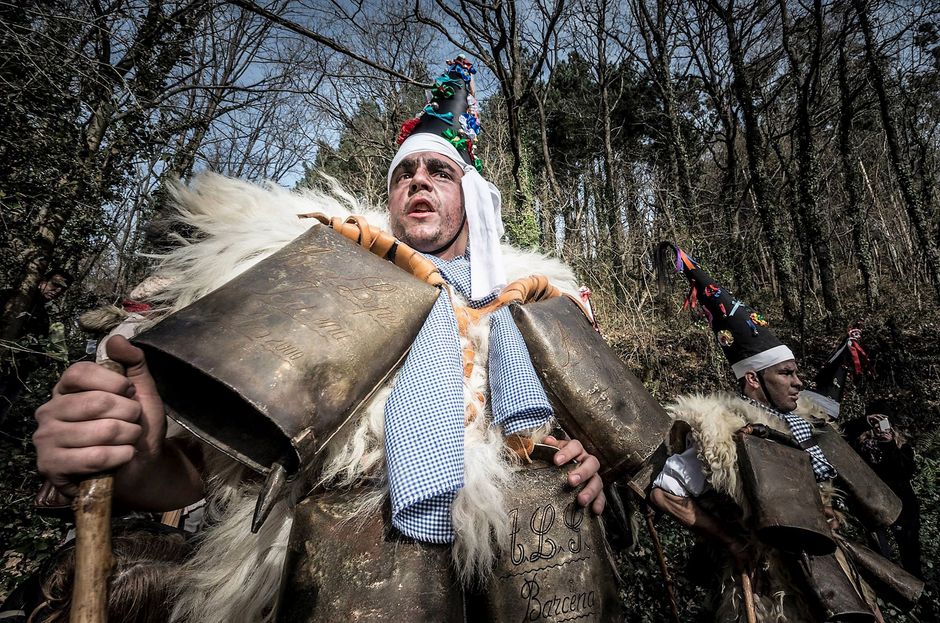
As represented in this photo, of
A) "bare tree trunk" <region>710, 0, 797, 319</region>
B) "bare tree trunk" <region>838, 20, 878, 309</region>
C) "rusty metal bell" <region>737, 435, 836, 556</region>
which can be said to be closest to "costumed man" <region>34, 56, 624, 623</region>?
"rusty metal bell" <region>737, 435, 836, 556</region>

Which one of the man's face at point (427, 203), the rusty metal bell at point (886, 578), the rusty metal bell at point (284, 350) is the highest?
the man's face at point (427, 203)

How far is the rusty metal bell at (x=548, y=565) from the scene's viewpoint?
0.94m

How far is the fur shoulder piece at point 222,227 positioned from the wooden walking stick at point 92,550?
461mm

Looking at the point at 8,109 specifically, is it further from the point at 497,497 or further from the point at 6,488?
the point at 497,497

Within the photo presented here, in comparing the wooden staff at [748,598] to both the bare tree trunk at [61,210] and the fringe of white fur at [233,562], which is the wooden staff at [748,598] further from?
the bare tree trunk at [61,210]

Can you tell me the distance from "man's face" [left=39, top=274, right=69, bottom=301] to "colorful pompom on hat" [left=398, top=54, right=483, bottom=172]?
13.5 feet

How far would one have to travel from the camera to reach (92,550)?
75 cm

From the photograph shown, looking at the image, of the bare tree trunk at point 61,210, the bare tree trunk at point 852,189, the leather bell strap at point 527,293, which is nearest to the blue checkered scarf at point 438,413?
the leather bell strap at point 527,293

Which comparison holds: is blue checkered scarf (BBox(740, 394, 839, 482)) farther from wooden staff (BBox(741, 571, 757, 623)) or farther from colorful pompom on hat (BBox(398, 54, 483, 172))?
colorful pompom on hat (BBox(398, 54, 483, 172))

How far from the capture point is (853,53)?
27.4ft

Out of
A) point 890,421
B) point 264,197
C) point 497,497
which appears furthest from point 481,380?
point 890,421

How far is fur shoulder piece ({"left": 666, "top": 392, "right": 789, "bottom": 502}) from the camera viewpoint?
5.94 ft

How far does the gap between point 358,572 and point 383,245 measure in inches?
32.4

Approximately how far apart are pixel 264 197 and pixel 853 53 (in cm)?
1206
